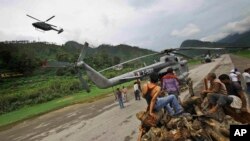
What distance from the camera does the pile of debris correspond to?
267 inches

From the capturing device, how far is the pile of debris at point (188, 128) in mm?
6785

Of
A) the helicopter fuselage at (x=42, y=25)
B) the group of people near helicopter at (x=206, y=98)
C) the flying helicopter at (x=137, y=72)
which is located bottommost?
the group of people near helicopter at (x=206, y=98)

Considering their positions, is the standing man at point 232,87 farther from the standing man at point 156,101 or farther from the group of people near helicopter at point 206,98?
the standing man at point 156,101

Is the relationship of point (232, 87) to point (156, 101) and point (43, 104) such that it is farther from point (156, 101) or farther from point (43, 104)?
point (43, 104)

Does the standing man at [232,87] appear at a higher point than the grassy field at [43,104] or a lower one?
higher

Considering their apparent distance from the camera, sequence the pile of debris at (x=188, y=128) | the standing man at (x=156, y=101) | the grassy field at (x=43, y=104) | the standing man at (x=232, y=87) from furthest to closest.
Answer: the grassy field at (x=43, y=104)
the standing man at (x=232, y=87)
the standing man at (x=156, y=101)
the pile of debris at (x=188, y=128)

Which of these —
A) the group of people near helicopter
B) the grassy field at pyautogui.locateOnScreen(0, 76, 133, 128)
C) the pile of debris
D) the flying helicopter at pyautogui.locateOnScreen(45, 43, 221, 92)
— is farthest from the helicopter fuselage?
the pile of debris

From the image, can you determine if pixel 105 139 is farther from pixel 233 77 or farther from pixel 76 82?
pixel 76 82

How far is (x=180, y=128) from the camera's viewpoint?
7.07 meters

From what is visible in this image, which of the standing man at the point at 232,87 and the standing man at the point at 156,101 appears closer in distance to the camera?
the standing man at the point at 156,101

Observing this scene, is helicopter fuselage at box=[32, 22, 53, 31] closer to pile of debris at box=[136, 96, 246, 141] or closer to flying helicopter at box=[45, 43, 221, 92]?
flying helicopter at box=[45, 43, 221, 92]

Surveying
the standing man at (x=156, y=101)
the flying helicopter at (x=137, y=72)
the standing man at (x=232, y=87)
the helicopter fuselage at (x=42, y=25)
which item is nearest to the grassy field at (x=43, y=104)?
the helicopter fuselage at (x=42, y=25)

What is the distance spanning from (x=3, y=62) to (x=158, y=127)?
3277 inches

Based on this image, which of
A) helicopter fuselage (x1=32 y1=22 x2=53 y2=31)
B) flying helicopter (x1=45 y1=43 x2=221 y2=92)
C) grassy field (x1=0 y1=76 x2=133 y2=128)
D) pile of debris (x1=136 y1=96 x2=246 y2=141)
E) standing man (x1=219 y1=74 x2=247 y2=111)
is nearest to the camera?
pile of debris (x1=136 y1=96 x2=246 y2=141)
